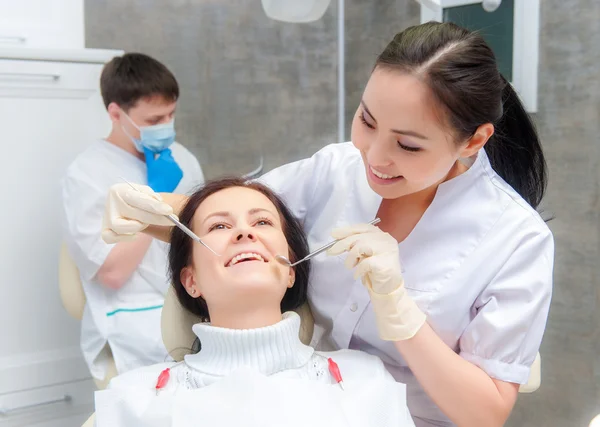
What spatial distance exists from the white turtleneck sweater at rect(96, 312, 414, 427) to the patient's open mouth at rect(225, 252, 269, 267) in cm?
13

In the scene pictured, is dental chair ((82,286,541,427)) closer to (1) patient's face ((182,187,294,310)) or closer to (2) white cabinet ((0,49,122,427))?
(1) patient's face ((182,187,294,310))

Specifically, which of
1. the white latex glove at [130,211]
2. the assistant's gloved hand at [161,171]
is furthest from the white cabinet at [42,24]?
the white latex glove at [130,211]

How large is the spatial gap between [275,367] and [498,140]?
66cm

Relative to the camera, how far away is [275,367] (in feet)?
4.37

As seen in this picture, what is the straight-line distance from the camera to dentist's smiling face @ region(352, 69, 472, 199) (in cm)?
123

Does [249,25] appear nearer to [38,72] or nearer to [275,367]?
[38,72]

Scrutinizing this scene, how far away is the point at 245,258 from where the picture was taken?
1381 mm

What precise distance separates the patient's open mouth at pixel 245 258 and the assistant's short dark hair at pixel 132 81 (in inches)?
44.0

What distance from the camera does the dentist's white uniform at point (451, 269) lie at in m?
1.30

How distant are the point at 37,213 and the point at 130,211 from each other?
116 cm

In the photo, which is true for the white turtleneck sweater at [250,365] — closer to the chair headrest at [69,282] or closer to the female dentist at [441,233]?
the female dentist at [441,233]

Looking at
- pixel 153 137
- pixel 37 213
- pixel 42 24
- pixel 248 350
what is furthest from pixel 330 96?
pixel 248 350

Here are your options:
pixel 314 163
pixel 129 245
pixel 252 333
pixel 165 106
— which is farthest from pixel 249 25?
pixel 252 333

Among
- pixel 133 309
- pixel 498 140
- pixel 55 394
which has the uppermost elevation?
pixel 498 140
